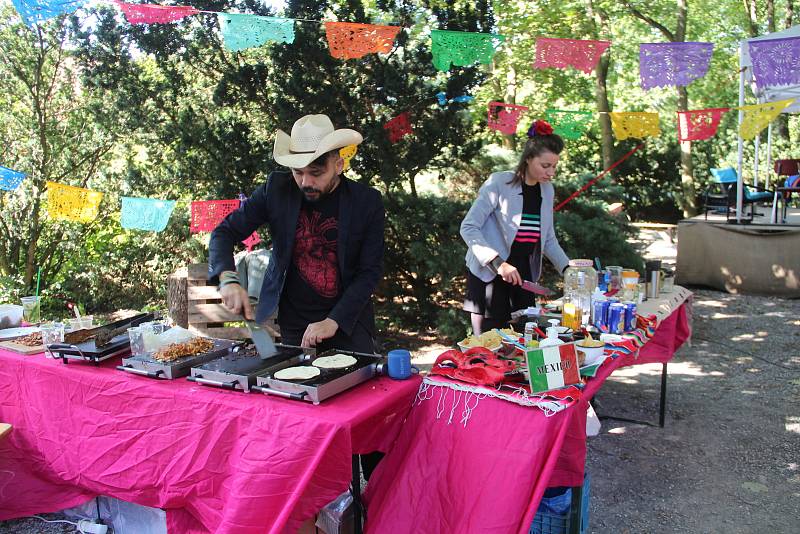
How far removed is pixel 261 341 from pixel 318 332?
0.72 ft

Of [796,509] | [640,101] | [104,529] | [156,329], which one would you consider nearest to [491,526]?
[156,329]

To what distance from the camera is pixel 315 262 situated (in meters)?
2.52

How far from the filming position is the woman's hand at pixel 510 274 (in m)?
3.12

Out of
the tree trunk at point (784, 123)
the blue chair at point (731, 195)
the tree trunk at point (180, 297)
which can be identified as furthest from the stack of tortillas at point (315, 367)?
the tree trunk at point (784, 123)

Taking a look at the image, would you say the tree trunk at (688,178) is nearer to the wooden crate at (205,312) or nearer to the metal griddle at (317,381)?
the wooden crate at (205,312)

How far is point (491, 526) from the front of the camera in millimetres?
1798

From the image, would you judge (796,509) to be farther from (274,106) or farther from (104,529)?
(274,106)

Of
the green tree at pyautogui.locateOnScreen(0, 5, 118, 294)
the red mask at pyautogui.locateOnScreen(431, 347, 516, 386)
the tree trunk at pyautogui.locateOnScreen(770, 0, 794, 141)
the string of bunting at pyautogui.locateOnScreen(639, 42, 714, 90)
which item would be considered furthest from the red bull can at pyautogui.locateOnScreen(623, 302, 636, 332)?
the tree trunk at pyautogui.locateOnScreen(770, 0, 794, 141)

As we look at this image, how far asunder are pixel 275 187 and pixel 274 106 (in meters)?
3.67

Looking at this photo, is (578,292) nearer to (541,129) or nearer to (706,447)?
(541,129)

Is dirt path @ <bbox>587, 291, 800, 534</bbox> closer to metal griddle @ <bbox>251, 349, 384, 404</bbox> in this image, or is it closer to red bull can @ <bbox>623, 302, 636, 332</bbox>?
red bull can @ <bbox>623, 302, 636, 332</bbox>

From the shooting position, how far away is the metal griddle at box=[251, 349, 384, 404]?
1911mm

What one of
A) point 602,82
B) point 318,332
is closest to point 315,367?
point 318,332

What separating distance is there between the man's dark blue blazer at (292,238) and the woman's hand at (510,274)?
33.4 inches
